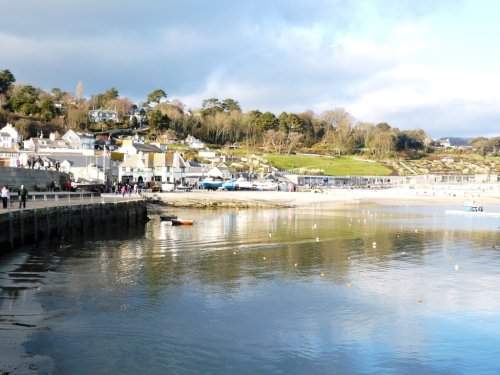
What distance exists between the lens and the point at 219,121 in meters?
166

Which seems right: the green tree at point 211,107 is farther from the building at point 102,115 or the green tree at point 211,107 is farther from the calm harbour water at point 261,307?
the calm harbour water at point 261,307

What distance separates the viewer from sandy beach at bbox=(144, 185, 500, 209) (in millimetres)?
70750

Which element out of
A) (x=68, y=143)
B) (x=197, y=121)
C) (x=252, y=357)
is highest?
(x=197, y=121)

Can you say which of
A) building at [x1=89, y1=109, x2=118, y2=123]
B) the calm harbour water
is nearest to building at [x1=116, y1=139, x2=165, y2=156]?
building at [x1=89, y1=109, x2=118, y2=123]

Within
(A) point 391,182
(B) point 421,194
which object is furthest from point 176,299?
(A) point 391,182

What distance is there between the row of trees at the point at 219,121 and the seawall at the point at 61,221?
347 feet

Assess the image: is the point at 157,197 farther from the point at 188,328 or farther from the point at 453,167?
the point at 453,167

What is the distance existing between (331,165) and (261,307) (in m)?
138

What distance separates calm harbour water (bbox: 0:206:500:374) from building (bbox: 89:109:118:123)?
138m

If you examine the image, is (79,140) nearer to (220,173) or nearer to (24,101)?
(24,101)

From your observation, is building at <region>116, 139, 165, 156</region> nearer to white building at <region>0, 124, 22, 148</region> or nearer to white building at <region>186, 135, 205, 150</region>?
white building at <region>0, 124, 22, 148</region>

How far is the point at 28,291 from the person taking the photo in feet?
58.7

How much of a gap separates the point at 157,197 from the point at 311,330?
5828cm

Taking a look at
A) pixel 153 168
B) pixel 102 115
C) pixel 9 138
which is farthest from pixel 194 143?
pixel 9 138
